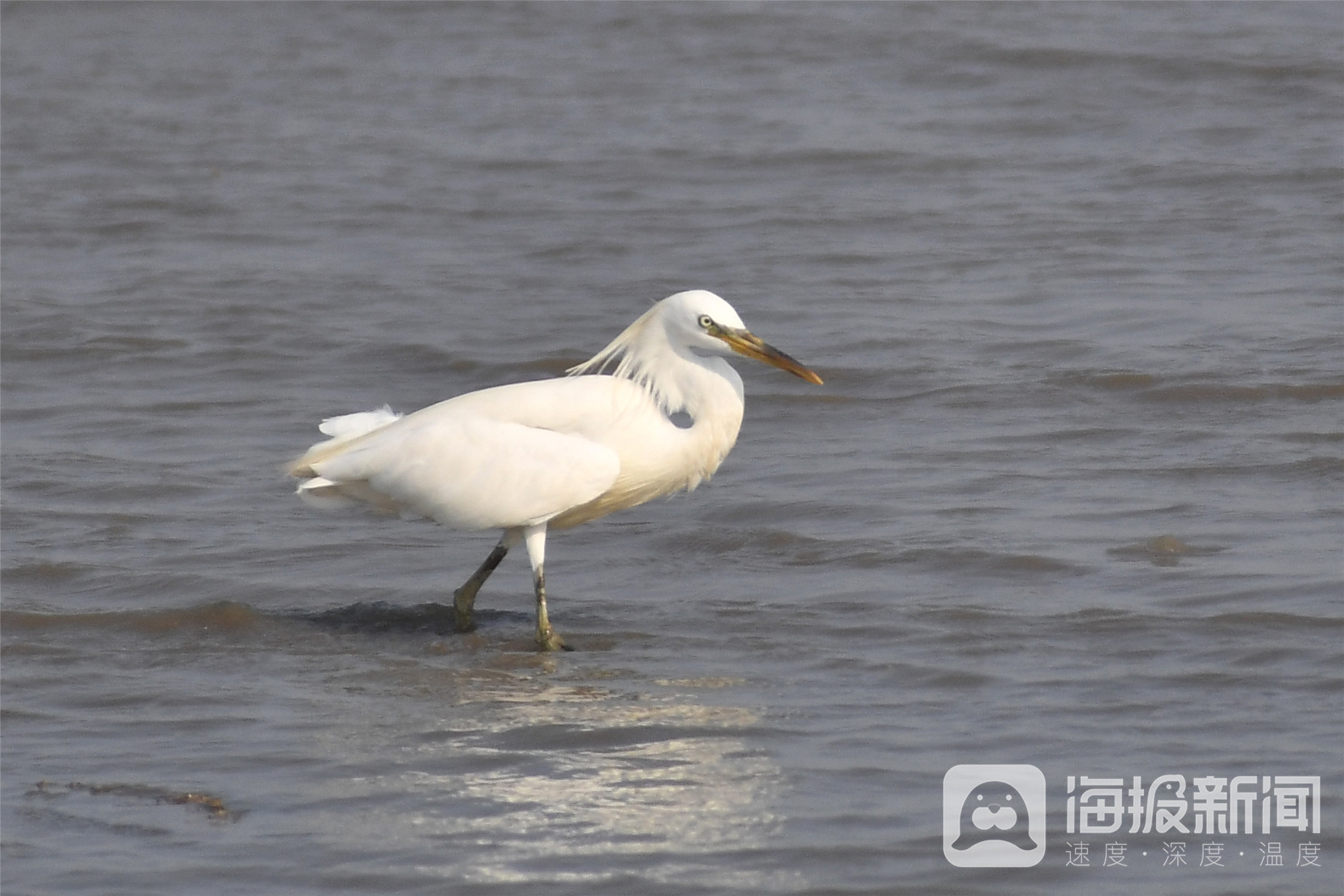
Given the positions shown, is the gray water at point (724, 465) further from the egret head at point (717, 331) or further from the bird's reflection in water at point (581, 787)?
the egret head at point (717, 331)

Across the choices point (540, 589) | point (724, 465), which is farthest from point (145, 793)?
point (724, 465)

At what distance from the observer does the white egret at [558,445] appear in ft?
22.8

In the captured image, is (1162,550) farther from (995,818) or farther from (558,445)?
(995,818)

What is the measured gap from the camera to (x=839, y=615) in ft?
23.1

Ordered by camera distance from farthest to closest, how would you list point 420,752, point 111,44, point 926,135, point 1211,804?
point 111,44
point 926,135
point 420,752
point 1211,804

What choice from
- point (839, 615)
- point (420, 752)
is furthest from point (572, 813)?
point (839, 615)

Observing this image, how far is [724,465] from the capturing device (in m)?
9.16

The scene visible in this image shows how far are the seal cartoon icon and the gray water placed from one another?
0.10m

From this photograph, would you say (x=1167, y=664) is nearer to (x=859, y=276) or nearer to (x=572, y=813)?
(x=572, y=813)

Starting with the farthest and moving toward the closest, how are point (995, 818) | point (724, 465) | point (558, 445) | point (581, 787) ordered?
point (724, 465)
point (558, 445)
point (581, 787)
point (995, 818)

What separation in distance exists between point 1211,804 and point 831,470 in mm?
3919

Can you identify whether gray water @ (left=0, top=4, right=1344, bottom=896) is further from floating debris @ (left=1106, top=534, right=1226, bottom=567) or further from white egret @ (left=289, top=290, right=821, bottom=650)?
white egret @ (left=289, top=290, right=821, bottom=650)

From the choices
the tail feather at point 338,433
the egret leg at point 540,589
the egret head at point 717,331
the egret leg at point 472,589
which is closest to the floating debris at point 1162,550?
the egret head at point 717,331

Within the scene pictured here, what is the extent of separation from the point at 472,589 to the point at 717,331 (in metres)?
1.37
